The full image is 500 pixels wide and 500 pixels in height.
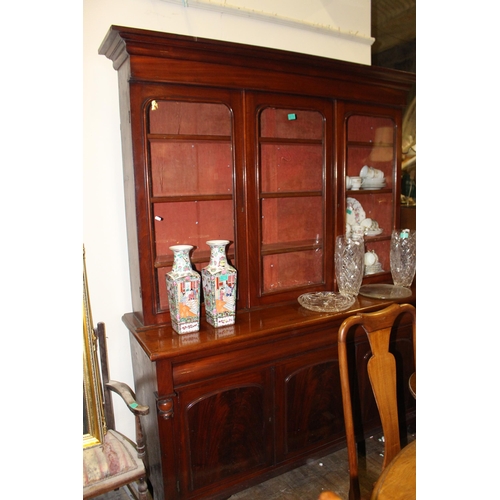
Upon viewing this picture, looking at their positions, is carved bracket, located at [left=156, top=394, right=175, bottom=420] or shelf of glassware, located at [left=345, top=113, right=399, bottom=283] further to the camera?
shelf of glassware, located at [left=345, top=113, right=399, bottom=283]

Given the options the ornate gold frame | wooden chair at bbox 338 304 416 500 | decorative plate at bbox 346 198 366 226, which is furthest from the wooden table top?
decorative plate at bbox 346 198 366 226

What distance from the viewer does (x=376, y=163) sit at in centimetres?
228

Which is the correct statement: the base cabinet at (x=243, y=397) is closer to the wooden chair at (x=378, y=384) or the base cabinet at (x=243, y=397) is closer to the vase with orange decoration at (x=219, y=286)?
the vase with orange decoration at (x=219, y=286)

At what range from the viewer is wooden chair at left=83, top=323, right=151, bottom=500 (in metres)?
1.38

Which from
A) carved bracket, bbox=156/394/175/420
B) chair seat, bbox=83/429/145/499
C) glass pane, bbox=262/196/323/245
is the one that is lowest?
chair seat, bbox=83/429/145/499

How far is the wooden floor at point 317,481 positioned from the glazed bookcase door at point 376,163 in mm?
928

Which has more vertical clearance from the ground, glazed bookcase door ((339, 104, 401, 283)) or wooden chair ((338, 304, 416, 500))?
glazed bookcase door ((339, 104, 401, 283))

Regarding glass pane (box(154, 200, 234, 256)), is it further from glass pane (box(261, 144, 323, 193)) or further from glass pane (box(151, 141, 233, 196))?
glass pane (box(261, 144, 323, 193))

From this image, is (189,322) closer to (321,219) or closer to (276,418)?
(276,418)

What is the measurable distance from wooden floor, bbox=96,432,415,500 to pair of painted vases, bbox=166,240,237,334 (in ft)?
2.66

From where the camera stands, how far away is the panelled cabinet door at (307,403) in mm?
1750

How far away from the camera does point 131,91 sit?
1.50 meters
